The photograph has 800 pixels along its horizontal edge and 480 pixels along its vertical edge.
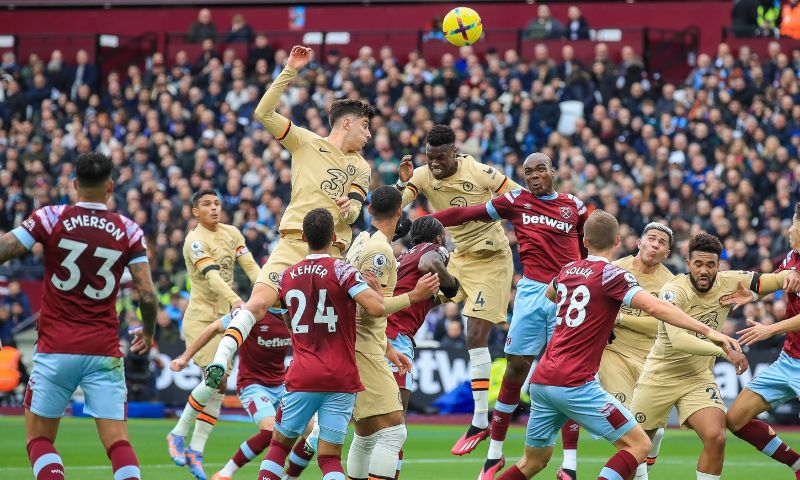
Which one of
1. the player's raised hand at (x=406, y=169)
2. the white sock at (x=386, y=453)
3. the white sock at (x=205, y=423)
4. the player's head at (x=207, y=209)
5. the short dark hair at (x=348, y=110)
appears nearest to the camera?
the white sock at (x=386, y=453)

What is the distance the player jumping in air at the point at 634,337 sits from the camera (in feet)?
37.4

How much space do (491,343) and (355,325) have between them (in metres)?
11.9

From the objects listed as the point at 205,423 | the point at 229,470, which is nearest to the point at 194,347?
the point at 229,470

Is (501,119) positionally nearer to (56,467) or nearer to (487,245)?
(487,245)

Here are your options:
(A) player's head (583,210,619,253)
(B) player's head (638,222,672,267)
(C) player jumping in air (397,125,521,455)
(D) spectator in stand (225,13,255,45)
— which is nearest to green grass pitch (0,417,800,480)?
(C) player jumping in air (397,125,521,455)

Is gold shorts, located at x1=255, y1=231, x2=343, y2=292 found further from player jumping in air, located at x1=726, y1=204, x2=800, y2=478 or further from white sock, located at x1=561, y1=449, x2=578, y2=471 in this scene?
player jumping in air, located at x1=726, y1=204, x2=800, y2=478

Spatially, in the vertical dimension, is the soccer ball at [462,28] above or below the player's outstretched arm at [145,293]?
above

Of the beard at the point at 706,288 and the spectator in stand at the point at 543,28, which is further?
the spectator in stand at the point at 543,28

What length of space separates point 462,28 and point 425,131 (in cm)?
1138

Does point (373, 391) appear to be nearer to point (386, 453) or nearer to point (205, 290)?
point (386, 453)

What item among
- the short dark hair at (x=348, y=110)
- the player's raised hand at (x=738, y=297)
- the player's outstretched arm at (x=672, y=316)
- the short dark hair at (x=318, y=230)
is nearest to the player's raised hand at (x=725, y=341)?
the player's outstretched arm at (x=672, y=316)

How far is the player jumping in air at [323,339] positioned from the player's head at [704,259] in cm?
325

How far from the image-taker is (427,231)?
10961mm

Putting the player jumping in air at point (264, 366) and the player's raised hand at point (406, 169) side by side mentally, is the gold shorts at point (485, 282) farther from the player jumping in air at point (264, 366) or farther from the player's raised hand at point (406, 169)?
the player jumping in air at point (264, 366)
